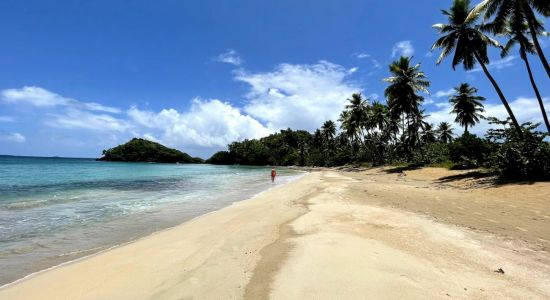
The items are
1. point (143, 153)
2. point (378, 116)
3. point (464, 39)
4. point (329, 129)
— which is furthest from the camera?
point (143, 153)

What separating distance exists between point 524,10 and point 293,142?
377 ft

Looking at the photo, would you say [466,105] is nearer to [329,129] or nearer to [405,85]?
[405,85]

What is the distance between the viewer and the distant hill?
Answer: 156m

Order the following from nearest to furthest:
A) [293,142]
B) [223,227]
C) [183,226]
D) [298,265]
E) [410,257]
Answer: [298,265] < [410,257] < [223,227] < [183,226] < [293,142]

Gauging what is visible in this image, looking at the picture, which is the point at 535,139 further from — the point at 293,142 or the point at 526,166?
the point at 293,142

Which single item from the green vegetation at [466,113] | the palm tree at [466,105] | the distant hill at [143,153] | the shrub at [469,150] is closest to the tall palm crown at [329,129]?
the green vegetation at [466,113]

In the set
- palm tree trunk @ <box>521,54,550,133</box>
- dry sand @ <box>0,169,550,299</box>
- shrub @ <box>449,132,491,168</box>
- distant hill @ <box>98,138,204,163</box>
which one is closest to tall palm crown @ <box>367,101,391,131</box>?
shrub @ <box>449,132,491,168</box>

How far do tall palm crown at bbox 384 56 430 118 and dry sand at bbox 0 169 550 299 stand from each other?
3238 cm

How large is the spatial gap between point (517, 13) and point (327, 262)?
22559 millimetres

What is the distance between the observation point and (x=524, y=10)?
744 inches

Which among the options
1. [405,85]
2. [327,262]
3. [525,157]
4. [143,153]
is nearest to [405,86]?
[405,85]

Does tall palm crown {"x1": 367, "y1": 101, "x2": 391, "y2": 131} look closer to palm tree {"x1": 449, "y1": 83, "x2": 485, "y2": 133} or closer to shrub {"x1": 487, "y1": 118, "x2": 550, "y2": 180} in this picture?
palm tree {"x1": 449, "y1": 83, "x2": 485, "y2": 133}

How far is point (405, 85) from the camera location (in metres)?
39.8

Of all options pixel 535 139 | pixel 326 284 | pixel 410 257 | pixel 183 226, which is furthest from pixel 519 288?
pixel 535 139
